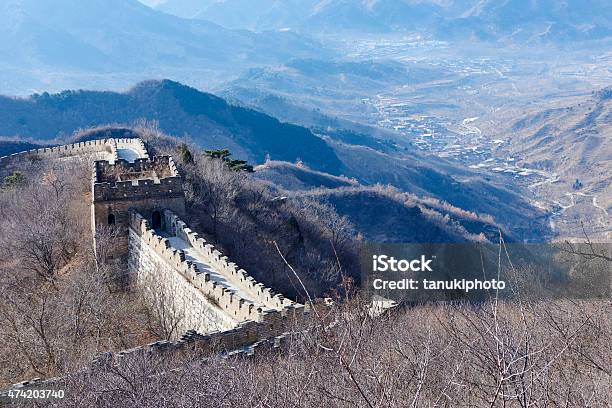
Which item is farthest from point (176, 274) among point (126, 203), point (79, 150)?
point (79, 150)

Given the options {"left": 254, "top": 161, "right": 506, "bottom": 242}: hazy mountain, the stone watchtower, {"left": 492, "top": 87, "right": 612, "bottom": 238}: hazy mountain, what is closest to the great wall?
the stone watchtower

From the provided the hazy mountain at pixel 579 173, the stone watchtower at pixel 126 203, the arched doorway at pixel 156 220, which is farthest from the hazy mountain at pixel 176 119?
the stone watchtower at pixel 126 203

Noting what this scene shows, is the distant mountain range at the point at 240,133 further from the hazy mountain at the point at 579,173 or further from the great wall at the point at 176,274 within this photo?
the great wall at the point at 176,274

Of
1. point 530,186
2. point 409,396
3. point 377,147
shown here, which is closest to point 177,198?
point 409,396

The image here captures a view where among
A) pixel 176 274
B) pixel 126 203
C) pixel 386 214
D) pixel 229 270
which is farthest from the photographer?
pixel 386 214

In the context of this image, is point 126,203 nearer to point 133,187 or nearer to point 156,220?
point 133,187
